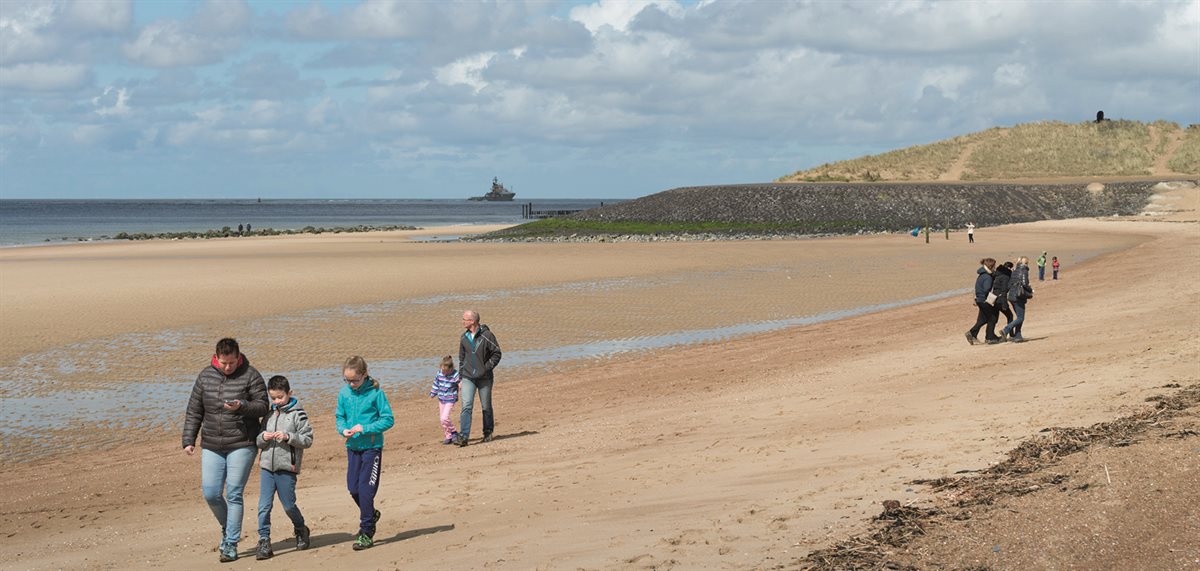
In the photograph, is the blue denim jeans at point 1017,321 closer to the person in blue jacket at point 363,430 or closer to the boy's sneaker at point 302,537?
the person in blue jacket at point 363,430

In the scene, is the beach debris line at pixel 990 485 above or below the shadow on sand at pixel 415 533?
above

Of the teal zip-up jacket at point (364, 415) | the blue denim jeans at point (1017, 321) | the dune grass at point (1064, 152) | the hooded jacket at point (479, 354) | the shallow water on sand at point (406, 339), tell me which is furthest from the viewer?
the dune grass at point (1064, 152)

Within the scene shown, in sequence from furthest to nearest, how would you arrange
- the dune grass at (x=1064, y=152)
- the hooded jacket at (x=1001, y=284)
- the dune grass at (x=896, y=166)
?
the dune grass at (x=1064, y=152) < the dune grass at (x=896, y=166) < the hooded jacket at (x=1001, y=284)

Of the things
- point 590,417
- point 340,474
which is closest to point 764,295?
point 590,417

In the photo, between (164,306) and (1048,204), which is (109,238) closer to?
(164,306)

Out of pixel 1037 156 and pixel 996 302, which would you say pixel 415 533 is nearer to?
pixel 996 302

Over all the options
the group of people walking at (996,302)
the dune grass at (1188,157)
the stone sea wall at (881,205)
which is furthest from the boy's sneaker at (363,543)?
the dune grass at (1188,157)

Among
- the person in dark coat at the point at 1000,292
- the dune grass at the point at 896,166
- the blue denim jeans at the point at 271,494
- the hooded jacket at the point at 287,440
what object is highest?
the dune grass at the point at 896,166

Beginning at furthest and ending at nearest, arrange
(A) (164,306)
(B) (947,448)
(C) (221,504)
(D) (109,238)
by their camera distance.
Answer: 1. (D) (109,238)
2. (A) (164,306)
3. (B) (947,448)
4. (C) (221,504)

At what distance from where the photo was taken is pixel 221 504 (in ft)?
28.1

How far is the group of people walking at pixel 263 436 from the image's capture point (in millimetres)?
8320

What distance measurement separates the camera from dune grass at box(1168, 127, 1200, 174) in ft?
324

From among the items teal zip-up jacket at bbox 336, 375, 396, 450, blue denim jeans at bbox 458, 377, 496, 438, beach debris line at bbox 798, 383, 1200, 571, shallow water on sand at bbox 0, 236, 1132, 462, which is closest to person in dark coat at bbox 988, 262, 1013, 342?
shallow water on sand at bbox 0, 236, 1132, 462

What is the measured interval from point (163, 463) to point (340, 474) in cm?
223
